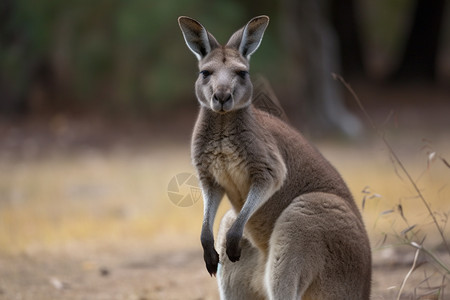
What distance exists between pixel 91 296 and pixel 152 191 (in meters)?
4.59

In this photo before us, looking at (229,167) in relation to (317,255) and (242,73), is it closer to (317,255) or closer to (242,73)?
(242,73)

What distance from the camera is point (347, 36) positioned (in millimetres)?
19344

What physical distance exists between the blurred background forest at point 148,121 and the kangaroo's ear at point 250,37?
94.7 inches

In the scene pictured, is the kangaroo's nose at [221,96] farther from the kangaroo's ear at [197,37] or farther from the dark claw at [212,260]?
the dark claw at [212,260]

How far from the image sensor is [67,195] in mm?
10078

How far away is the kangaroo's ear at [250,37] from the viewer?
14.4 feet

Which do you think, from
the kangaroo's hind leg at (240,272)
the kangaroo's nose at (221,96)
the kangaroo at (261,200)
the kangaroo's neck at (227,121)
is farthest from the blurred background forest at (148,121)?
the kangaroo's nose at (221,96)

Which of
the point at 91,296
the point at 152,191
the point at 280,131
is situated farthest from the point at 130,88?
the point at 280,131

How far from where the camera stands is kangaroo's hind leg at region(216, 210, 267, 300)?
14.7 ft

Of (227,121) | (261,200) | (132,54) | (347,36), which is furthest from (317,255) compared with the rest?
(347,36)

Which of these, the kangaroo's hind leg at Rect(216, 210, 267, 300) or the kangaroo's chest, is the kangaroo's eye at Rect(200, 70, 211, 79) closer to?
the kangaroo's chest

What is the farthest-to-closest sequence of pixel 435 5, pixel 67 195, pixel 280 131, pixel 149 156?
pixel 435 5 → pixel 149 156 → pixel 67 195 → pixel 280 131

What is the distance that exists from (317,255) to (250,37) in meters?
1.28

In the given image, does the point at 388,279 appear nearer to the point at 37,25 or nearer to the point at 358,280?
the point at 358,280
